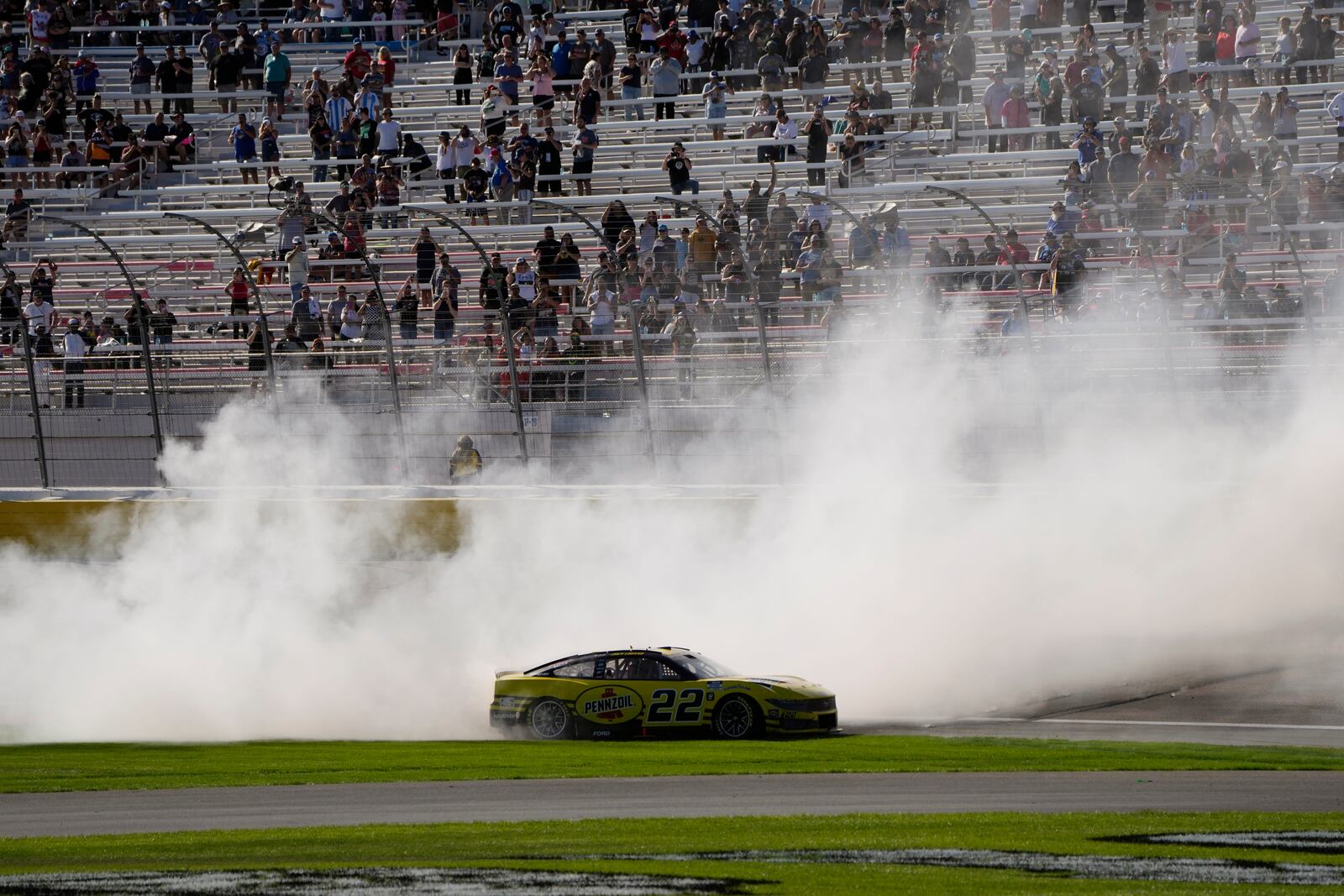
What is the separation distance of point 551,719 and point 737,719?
4.86 feet

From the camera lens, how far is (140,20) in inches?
1345

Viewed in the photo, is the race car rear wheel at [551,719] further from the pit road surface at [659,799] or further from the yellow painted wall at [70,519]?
the yellow painted wall at [70,519]

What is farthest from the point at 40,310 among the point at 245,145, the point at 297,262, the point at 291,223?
the point at 245,145

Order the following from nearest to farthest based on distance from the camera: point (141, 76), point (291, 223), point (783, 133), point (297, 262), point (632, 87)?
point (297, 262) → point (291, 223) → point (783, 133) → point (632, 87) → point (141, 76)

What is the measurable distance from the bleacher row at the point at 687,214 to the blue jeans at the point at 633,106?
0.27 ft

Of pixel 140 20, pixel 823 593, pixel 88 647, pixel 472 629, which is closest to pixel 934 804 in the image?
pixel 823 593

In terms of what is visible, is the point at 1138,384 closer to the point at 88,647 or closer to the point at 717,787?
the point at 717,787

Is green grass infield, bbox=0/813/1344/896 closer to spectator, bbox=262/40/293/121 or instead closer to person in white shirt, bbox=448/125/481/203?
person in white shirt, bbox=448/125/481/203

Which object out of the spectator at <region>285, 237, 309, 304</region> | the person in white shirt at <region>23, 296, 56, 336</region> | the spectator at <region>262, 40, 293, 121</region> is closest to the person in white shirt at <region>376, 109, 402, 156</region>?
the spectator at <region>262, 40, 293, 121</region>

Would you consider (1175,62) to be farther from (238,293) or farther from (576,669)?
(576,669)

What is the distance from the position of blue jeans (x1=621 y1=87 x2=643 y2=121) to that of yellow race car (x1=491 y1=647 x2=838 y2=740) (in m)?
15.8

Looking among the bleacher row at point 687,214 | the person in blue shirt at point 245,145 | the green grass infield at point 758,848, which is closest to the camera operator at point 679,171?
the bleacher row at point 687,214

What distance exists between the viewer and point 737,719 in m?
13.3

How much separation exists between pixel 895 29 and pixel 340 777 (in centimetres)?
1824
